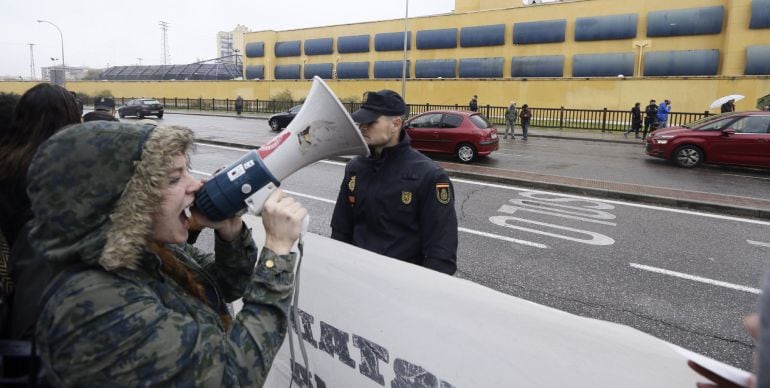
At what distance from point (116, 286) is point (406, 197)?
5.47 feet

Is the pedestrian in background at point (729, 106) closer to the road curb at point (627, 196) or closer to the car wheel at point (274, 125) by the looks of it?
the road curb at point (627, 196)

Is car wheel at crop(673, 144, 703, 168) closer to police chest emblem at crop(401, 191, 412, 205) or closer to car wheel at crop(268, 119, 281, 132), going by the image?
police chest emblem at crop(401, 191, 412, 205)

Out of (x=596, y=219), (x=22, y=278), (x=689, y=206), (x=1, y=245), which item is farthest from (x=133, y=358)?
(x=689, y=206)

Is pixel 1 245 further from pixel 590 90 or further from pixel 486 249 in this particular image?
pixel 590 90

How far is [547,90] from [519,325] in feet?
106

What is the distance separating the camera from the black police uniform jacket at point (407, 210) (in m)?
2.60

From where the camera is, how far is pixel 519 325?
1.60m

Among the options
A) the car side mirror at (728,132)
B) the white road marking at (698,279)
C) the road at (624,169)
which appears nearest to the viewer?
the white road marking at (698,279)

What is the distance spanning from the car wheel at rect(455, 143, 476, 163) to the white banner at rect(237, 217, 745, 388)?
1159cm

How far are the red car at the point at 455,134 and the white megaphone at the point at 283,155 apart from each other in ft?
→ 39.0

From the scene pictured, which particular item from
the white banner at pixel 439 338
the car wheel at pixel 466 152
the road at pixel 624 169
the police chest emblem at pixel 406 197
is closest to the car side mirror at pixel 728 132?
the road at pixel 624 169

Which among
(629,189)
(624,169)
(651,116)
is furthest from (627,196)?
(651,116)

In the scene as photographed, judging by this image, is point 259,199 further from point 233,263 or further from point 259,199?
point 233,263

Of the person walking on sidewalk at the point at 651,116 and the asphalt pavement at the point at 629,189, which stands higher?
the person walking on sidewalk at the point at 651,116
